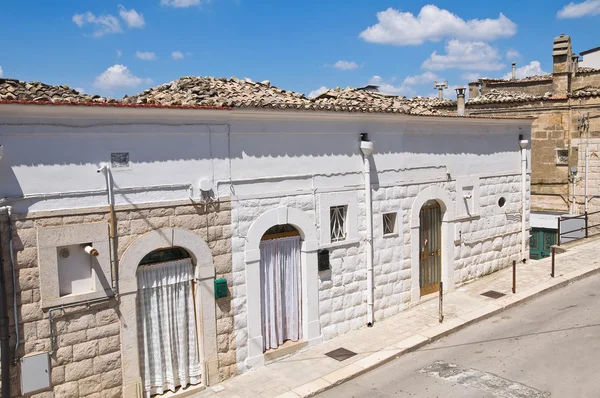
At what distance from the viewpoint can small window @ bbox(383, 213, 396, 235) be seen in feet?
38.9

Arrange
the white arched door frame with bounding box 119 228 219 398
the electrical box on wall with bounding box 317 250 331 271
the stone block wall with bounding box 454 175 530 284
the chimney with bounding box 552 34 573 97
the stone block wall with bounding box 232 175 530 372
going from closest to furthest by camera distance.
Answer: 1. the white arched door frame with bounding box 119 228 219 398
2. the stone block wall with bounding box 232 175 530 372
3. the electrical box on wall with bounding box 317 250 331 271
4. the stone block wall with bounding box 454 175 530 284
5. the chimney with bounding box 552 34 573 97

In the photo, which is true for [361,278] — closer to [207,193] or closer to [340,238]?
[340,238]

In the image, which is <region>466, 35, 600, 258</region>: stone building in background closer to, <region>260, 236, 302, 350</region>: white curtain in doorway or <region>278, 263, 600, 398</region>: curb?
<region>278, 263, 600, 398</region>: curb

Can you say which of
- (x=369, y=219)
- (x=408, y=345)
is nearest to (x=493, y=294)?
(x=408, y=345)

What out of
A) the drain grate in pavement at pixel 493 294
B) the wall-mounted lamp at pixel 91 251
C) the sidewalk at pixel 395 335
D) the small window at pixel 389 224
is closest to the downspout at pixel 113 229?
the wall-mounted lamp at pixel 91 251

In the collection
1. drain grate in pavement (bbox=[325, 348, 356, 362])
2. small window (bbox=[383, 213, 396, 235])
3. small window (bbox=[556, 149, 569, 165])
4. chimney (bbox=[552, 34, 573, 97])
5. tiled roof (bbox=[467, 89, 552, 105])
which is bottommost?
drain grate in pavement (bbox=[325, 348, 356, 362])

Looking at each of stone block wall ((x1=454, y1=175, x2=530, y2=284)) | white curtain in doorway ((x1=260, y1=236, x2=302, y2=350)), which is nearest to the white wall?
white curtain in doorway ((x1=260, y1=236, x2=302, y2=350))

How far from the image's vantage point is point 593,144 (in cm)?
2055

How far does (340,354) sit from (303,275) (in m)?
1.65

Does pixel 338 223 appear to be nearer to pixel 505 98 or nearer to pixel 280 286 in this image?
pixel 280 286

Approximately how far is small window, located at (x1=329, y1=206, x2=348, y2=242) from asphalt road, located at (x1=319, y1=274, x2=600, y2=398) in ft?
8.77

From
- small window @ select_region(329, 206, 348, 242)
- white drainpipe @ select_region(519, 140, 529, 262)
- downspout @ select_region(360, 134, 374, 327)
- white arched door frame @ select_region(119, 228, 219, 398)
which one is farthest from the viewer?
white drainpipe @ select_region(519, 140, 529, 262)

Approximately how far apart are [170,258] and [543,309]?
860 centimetres

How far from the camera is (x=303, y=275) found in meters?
10.3
